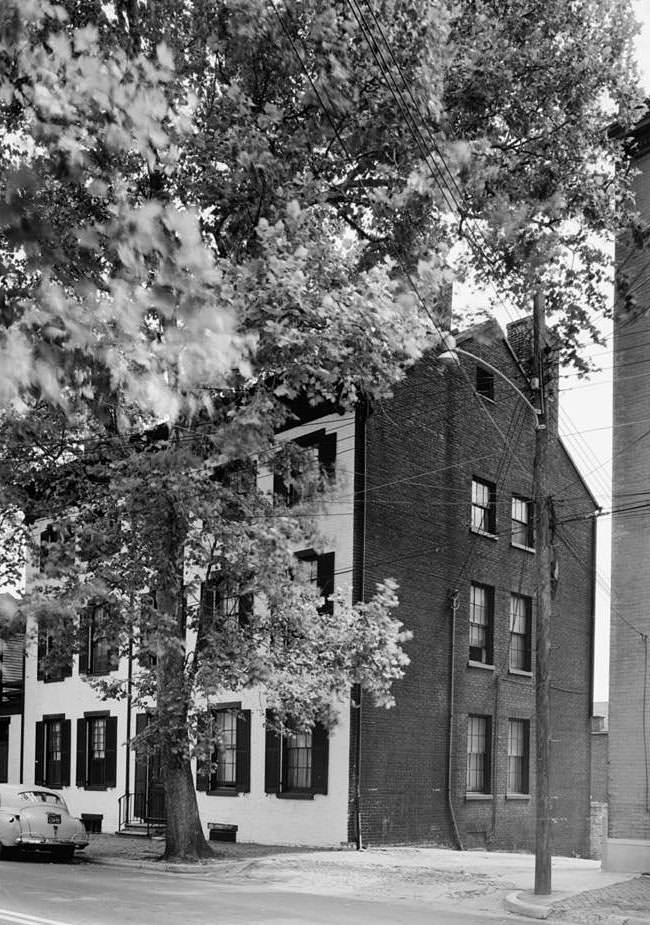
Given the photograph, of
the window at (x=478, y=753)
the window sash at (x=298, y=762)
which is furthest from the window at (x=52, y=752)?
the window at (x=478, y=753)

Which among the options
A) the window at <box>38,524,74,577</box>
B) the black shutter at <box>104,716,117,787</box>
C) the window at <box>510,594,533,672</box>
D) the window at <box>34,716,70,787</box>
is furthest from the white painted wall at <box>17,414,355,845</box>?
the window at <box>510,594,533,672</box>

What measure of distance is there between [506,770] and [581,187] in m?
16.0

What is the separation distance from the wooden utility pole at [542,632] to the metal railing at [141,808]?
14.8 metres

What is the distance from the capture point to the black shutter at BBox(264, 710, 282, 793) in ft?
84.4

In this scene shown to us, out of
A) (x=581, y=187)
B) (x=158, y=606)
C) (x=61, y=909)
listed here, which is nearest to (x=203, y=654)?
(x=158, y=606)

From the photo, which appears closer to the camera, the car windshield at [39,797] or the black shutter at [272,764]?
the car windshield at [39,797]

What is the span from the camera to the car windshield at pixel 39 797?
23266 mm

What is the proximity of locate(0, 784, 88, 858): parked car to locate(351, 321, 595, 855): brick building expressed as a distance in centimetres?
585

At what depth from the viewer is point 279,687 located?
1989 centimetres

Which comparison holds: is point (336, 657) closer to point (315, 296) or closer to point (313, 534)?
point (313, 534)

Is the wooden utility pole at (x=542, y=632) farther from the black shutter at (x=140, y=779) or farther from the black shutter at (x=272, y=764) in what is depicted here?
the black shutter at (x=140, y=779)

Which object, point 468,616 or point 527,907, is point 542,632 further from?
point 468,616

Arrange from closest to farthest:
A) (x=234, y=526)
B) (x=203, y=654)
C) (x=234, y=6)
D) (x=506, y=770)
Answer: (x=234, y=6) → (x=234, y=526) → (x=203, y=654) → (x=506, y=770)

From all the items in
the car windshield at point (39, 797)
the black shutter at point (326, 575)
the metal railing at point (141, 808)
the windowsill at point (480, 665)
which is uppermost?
the black shutter at point (326, 575)
